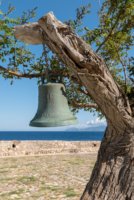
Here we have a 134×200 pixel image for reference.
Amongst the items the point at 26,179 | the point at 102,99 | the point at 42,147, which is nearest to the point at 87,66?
the point at 102,99

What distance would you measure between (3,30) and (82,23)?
80.9 inches

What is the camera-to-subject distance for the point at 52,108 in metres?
2.80

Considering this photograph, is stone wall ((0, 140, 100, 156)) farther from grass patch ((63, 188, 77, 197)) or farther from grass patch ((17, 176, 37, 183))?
grass patch ((63, 188, 77, 197))

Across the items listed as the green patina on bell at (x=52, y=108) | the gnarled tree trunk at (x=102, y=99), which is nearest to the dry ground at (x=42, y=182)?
the gnarled tree trunk at (x=102, y=99)

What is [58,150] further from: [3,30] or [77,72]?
[77,72]

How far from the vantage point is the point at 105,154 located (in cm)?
249

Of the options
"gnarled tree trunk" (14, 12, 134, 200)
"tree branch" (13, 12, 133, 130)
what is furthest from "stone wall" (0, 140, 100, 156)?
"tree branch" (13, 12, 133, 130)

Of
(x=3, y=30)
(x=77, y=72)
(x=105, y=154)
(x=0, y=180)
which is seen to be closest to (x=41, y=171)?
(x=0, y=180)

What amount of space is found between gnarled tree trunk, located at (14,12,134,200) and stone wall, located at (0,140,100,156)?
12477 millimetres

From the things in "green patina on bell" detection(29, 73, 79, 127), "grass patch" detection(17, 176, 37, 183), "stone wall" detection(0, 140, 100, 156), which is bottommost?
"grass patch" detection(17, 176, 37, 183)

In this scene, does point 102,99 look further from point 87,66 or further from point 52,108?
point 52,108

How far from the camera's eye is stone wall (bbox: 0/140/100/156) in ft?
45.7

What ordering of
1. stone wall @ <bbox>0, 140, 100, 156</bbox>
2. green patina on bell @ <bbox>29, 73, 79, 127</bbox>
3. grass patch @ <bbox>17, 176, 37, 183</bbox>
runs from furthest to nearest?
1. stone wall @ <bbox>0, 140, 100, 156</bbox>
2. grass patch @ <bbox>17, 176, 37, 183</bbox>
3. green patina on bell @ <bbox>29, 73, 79, 127</bbox>

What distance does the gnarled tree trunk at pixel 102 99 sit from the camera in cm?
218
